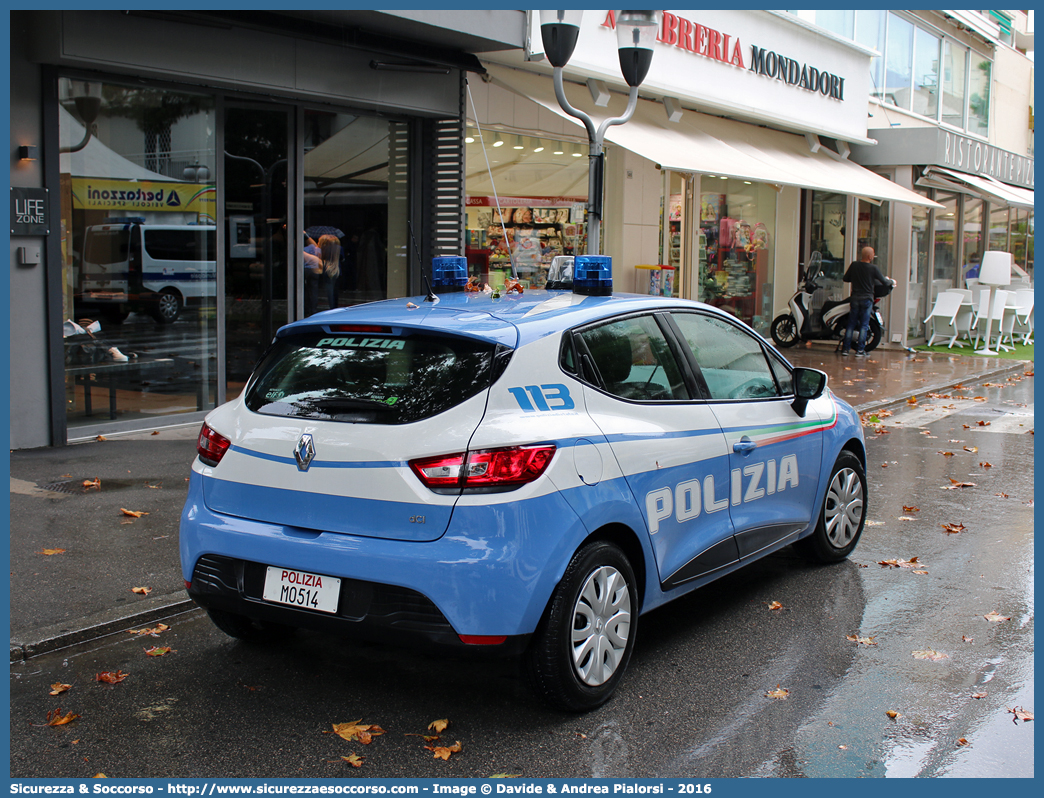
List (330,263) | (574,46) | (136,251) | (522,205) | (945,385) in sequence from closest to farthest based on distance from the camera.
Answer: (574,46), (136,251), (330,263), (522,205), (945,385)

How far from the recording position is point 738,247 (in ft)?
66.2

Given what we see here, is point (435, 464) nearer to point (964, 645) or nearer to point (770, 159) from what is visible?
point (964, 645)

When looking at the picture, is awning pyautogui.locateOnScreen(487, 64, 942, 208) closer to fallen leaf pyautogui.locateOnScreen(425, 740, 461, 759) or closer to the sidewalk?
the sidewalk

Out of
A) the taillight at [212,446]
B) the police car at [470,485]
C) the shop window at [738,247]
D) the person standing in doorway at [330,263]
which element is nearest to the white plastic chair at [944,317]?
the shop window at [738,247]

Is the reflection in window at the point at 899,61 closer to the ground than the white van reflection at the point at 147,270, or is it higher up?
higher up

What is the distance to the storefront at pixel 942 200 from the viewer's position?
21781mm

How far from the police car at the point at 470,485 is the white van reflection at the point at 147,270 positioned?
18.8 ft

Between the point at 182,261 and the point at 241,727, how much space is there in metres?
7.13

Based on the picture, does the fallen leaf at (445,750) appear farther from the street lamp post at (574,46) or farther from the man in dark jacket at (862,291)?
the man in dark jacket at (862,291)

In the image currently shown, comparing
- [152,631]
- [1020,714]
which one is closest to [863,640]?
[1020,714]

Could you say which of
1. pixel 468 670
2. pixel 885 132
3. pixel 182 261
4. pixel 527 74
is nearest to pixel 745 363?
pixel 468 670

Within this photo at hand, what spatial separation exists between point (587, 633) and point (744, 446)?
1.46 m

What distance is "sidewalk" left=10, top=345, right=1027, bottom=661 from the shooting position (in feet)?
16.6

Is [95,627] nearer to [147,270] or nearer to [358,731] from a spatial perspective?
[358,731]
